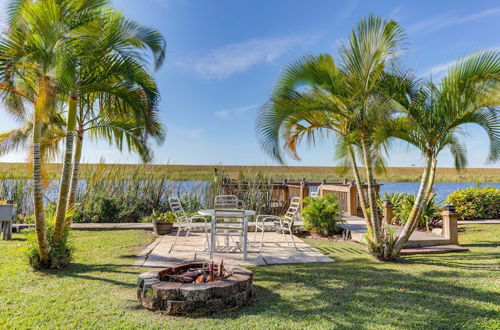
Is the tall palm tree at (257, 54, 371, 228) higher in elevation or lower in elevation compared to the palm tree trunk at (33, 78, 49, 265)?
higher

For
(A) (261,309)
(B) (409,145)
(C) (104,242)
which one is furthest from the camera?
(C) (104,242)

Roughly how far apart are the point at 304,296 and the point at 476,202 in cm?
817

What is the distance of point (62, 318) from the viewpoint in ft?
8.51

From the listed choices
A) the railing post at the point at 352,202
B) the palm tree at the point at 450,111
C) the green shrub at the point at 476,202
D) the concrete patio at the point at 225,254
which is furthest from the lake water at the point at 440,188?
the concrete patio at the point at 225,254

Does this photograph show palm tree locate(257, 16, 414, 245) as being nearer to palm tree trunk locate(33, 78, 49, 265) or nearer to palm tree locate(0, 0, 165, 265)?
palm tree locate(0, 0, 165, 265)

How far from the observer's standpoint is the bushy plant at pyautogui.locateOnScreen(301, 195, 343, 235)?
262 inches

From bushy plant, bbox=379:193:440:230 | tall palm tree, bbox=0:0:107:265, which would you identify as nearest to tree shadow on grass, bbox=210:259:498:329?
tall palm tree, bbox=0:0:107:265

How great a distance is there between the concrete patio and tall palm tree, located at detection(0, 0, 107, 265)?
1.55 m

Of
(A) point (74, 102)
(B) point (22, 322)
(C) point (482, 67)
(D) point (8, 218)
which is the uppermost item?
(C) point (482, 67)

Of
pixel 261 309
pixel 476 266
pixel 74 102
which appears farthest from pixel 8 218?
pixel 476 266

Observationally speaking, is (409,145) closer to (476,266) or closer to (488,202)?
(476,266)

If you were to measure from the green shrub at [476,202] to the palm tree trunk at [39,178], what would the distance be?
371 inches

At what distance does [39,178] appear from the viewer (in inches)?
152

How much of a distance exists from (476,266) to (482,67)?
8.73 feet
